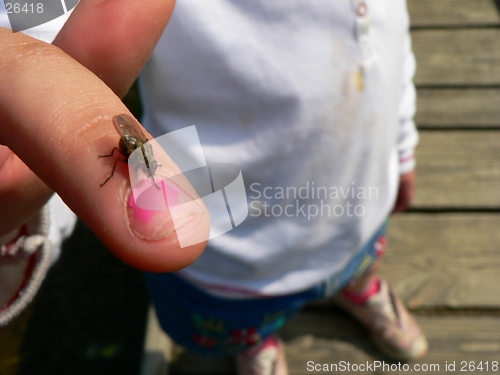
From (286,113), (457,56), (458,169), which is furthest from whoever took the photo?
(457,56)

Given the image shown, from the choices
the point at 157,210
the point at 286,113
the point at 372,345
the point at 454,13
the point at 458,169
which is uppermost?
the point at 157,210

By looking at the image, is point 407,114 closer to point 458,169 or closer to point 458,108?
point 458,169

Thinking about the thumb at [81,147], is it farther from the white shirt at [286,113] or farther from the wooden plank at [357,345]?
the wooden plank at [357,345]

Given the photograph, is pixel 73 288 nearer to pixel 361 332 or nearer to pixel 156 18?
pixel 361 332

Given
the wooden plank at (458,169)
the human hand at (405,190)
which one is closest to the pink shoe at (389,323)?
the human hand at (405,190)

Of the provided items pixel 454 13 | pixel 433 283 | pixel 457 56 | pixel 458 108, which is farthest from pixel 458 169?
pixel 454 13

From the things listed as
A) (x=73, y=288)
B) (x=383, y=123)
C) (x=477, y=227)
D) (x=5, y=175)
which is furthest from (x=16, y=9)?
(x=477, y=227)
